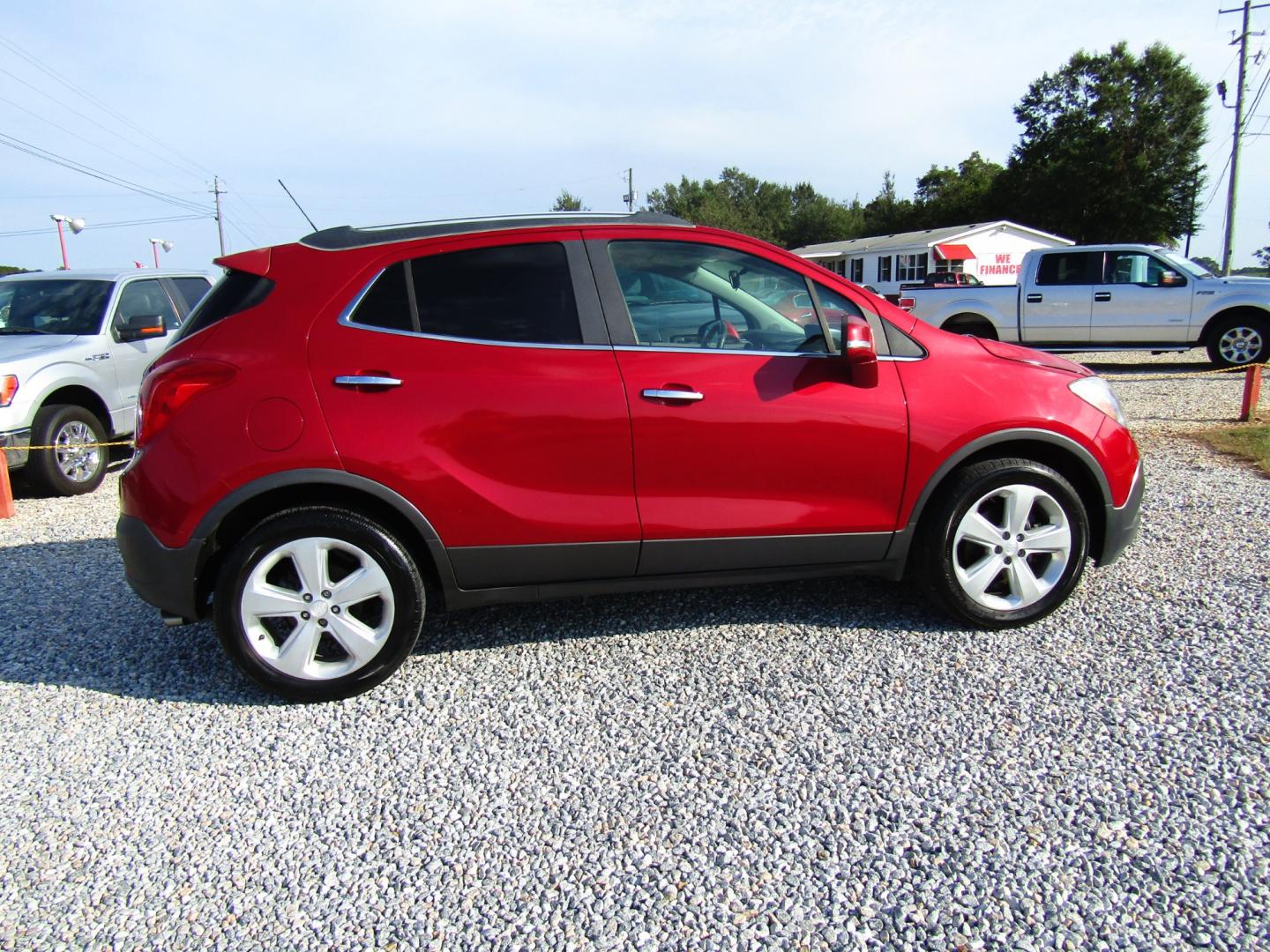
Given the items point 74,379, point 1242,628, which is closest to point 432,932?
point 1242,628

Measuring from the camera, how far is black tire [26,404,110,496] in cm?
698

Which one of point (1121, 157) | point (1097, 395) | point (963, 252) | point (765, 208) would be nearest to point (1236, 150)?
point (963, 252)

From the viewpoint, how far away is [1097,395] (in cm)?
395

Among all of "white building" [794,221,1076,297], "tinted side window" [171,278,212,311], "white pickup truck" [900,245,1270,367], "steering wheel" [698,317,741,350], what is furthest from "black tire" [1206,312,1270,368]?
"white building" [794,221,1076,297]

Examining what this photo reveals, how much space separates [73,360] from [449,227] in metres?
5.34

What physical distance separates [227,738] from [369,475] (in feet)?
3.57

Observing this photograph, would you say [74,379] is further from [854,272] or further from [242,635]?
[854,272]

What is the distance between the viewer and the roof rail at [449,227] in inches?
138

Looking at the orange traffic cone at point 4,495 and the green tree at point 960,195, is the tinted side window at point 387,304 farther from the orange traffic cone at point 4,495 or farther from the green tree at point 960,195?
the green tree at point 960,195

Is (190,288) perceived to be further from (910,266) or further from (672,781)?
(910,266)

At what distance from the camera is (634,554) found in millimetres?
3566

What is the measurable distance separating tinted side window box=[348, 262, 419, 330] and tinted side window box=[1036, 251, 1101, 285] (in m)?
12.5

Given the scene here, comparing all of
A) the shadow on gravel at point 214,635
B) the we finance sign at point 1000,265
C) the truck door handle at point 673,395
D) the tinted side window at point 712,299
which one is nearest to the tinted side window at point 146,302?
the shadow on gravel at point 214,635

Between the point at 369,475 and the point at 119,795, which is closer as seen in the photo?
the point at 119,795
